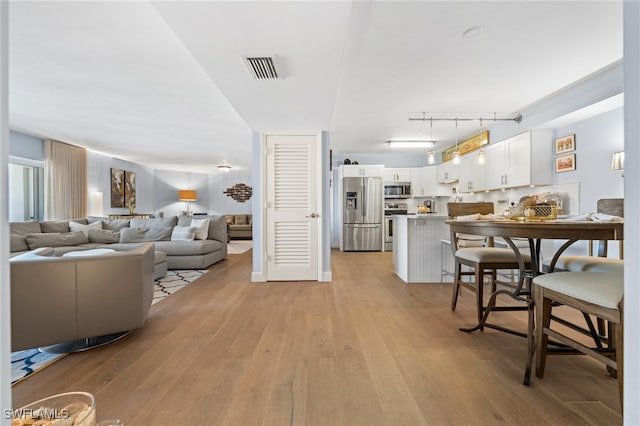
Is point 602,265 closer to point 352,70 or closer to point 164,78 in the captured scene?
point 352,70

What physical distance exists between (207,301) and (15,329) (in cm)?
154

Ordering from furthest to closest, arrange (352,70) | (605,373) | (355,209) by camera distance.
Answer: (355,209), (352,70), (605,373)

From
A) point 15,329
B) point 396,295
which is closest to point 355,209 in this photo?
point 396,295

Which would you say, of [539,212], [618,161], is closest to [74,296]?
[539,212]

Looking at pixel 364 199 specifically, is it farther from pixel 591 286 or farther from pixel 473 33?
pixel 591 286

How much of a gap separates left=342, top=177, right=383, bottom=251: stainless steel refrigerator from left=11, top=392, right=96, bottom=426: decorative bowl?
6377 millimetres

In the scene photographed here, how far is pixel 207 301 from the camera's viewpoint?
10.5 ft

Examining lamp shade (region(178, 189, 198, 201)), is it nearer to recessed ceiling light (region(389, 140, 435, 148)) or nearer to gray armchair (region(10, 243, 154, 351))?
recessed ceiling light (region(389, 140, 435, 148))

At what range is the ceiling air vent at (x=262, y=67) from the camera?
2162 mm

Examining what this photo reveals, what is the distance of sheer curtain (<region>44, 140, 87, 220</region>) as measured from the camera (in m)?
5.91

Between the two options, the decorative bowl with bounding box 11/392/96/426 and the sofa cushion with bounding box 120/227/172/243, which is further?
the sofa cushion with bounding box 120/227/172/243

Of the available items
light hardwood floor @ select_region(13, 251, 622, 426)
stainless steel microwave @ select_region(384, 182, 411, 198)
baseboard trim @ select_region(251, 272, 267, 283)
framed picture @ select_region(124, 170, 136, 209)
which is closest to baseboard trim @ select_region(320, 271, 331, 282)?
baseboard trim @ select_region(251, 272, 267, 283)

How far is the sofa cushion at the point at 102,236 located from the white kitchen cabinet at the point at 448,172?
6594 millimetres

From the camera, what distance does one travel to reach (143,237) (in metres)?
5.16
